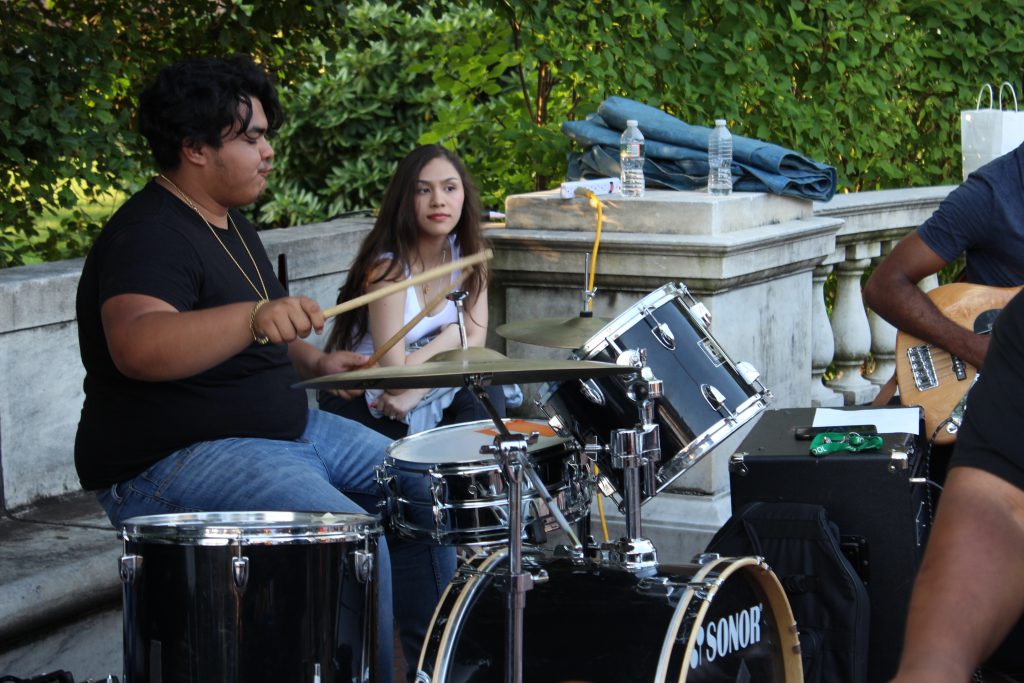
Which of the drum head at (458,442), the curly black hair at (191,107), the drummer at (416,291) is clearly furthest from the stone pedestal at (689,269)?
the curly black hair at (191,107)

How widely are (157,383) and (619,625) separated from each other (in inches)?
42.8

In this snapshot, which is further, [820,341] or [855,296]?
[855,296]

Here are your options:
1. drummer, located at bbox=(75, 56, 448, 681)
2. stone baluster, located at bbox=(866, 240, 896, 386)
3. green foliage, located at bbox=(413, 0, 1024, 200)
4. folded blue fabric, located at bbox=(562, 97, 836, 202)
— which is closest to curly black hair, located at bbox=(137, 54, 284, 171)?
drummer, located at bbox=(75, 56, 448, 681)

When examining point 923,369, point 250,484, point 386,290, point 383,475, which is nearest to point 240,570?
point 250,484

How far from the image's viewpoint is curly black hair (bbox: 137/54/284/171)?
306 cm

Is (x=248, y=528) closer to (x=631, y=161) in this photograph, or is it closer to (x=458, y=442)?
(x=458, y=442)

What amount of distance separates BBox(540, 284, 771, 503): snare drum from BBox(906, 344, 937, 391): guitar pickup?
90cm

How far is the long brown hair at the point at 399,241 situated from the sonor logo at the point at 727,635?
1.68m

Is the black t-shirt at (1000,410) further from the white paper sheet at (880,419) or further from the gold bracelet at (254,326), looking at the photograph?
Answer: the white paper sheet at (880,419)

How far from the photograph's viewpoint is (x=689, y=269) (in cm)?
410

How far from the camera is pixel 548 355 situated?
4320mm

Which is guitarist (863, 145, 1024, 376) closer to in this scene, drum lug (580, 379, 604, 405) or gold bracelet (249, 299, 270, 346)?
drum lug (580, 379, 604, 405)

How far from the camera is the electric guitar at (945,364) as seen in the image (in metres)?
3.97

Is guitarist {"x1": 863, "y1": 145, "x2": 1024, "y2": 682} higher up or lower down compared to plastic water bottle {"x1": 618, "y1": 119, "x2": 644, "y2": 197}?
lower down
